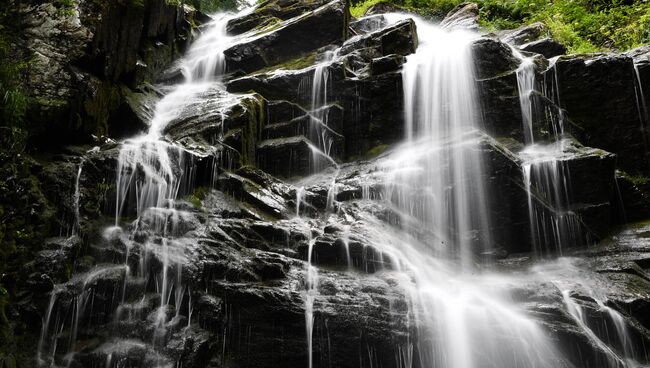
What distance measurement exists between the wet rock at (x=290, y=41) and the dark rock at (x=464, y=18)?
569cm

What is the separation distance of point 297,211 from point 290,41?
8272mm

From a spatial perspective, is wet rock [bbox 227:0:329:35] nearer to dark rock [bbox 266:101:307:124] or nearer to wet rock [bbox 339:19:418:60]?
wet rock [bbox 339:19:418:60]

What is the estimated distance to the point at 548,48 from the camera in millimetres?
12945

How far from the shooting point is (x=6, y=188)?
6719 millimetres

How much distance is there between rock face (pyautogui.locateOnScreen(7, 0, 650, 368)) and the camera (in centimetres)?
628

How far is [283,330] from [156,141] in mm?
5363

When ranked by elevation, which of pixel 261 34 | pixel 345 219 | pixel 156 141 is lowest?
pixel 345 219

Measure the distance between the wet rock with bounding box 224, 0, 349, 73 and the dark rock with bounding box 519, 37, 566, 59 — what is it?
6292mm

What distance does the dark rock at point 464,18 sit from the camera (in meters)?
17.6

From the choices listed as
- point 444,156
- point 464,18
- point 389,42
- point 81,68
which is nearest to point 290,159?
point 444,156

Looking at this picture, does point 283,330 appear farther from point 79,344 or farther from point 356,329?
point 79,344

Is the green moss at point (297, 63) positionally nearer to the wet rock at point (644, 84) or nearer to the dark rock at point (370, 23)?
the dark rock at point (370, 23)

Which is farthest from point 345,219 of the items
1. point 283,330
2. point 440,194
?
point 283,330

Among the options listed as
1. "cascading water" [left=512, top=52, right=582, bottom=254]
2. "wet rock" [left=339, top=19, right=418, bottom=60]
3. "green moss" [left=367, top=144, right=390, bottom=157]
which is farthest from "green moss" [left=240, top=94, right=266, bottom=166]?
"cascading water" [left=512, top=52, right=582, bottom=254]
